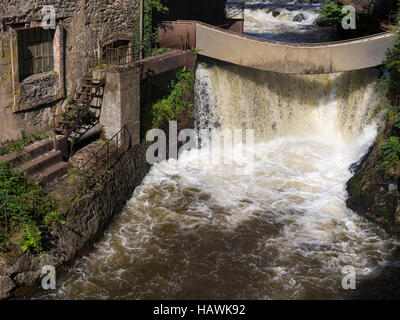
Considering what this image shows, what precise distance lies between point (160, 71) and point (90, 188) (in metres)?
5.01

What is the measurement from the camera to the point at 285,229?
45.0ft

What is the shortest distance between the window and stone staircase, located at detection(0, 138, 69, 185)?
1.84 meters

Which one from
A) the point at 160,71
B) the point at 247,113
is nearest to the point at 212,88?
the point at 247,113

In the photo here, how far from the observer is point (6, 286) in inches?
390

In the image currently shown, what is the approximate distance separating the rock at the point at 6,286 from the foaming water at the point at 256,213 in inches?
25.2

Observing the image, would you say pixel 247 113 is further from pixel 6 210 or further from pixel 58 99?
pixel 6 210

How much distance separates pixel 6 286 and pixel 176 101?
881 cm

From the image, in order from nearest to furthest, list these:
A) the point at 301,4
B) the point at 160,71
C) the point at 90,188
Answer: the point at 90,188, the point at 160,71, the point at 301,4

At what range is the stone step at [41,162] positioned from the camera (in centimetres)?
1199

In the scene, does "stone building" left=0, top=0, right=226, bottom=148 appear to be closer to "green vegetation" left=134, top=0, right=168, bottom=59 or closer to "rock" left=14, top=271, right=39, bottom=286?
"green vegetation" left=134, top=0, right=168, bottom=59

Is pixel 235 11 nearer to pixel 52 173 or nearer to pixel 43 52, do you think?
pixel 43 52

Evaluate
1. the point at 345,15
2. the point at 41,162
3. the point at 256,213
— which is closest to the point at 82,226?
the point at 41,162

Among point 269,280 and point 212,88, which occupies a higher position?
point 212,88

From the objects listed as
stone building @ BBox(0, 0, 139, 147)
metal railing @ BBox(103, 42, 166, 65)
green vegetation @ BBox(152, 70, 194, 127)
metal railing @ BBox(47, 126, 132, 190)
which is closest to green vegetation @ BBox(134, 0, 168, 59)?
metal railing @ BBox(103, 42, 166, 65)
